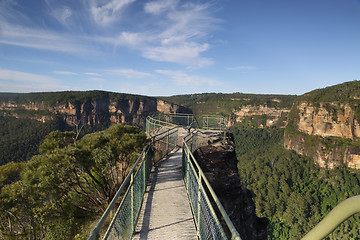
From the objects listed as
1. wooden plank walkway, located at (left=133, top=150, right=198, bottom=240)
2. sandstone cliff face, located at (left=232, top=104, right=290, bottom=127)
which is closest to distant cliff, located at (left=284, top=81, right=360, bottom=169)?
sandstone cliff face, located at (left=232, top=104, right=290, bottom=127)

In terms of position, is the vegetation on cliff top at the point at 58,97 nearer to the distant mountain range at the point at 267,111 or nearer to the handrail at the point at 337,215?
the distant mountain range at the point at 267,111

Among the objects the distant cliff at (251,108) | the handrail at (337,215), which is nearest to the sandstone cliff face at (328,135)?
the distant cliff at (251,108)

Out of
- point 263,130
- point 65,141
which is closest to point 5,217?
point 65,141

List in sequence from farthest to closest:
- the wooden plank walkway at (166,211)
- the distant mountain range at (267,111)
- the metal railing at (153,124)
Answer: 1. the distant mountain range at (267,111)
2. the metal railing at (153,124)
3. the wooden plank walkway at (166,211)

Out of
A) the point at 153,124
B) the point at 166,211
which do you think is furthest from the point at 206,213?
the point at 153,124

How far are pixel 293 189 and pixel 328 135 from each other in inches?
1476

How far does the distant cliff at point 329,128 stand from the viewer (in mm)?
92625

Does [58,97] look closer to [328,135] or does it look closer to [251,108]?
[251,108]

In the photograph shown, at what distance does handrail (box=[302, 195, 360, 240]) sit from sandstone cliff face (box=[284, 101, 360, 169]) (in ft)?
387

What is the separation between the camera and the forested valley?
2687 inches

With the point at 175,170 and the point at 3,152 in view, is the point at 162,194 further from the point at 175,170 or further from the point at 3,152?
the point at 3,152

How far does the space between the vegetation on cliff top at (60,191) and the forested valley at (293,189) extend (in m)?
63.1

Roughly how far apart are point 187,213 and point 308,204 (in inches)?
3479

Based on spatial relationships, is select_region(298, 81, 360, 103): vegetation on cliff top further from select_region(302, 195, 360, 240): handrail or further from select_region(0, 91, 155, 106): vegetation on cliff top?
select_region(0, 91, 155, 106): vegetation on cliff top
